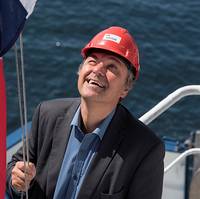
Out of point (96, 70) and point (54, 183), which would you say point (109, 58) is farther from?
point (54, 183)

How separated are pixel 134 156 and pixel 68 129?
14.4 inches

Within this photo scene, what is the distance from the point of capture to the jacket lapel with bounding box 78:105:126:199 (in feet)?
9.39

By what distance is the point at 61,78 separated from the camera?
1066cm

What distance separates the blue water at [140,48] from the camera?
10.0m

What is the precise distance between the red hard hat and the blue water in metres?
6.41

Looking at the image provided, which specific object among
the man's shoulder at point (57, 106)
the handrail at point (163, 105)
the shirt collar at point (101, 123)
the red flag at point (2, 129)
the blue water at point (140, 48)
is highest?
the red flag at point (2, 129)

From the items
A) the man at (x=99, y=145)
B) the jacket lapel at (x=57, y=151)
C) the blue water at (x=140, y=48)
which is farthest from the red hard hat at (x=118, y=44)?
the blue water at (x=140, y=48)

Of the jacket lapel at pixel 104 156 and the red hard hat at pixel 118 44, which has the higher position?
the red hard hat at pixel 118 44

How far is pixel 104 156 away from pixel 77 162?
5.3 inches

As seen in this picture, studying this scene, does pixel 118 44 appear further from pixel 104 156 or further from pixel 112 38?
pixel 104 156

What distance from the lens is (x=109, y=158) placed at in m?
2.88

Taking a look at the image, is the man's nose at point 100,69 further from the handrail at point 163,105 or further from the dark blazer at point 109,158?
the handrail at point 163,105

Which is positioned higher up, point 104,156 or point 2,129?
point 2,129

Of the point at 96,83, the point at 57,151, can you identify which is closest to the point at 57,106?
the point at 57,151
